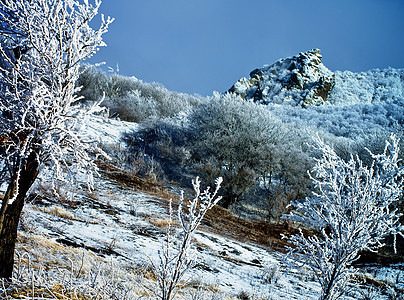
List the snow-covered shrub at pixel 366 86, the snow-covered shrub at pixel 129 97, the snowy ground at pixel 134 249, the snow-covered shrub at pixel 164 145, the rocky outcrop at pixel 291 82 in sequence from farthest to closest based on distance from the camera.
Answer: the rocky outcrop at pixel 291 82, the snow-covered shrub at pixel 366 86, the snow-covered shrub at pixel 129 97, the snow-covered shrub at pixel 164 145, the snowy ground at pixel 134 249

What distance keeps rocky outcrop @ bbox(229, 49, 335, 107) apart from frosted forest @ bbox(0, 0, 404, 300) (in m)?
45.8

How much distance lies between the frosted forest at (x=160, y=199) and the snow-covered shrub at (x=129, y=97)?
7064mm

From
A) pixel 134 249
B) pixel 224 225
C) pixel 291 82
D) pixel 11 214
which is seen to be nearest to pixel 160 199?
pixel 224 225

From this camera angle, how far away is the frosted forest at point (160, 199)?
113 inches

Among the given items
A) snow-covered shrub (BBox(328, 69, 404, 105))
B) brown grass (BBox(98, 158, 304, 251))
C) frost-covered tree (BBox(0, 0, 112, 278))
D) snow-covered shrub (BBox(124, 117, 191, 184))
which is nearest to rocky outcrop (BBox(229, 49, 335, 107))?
snow-covered shrub (BBox(328, 69, 404, 105))

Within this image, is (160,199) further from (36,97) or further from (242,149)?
(36,97)

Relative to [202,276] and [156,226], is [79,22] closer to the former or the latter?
[202,276]

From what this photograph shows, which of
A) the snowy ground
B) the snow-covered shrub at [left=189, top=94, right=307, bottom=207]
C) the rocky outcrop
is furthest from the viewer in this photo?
the rocky outcrop

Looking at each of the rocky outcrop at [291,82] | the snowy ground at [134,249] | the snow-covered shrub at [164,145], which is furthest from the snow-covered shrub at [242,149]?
the rocky outcrop at [291,82]

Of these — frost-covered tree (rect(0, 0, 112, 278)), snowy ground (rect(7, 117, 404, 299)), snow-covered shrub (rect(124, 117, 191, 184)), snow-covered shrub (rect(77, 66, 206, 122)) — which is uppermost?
snow-covered shrub (rect(77, 66, 206, 122))

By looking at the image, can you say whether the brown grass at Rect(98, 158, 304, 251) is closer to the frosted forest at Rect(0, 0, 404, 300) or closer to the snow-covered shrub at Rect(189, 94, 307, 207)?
the frosted forest at Rect(0, 0, 404, 300)

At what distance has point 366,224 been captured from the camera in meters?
4.13

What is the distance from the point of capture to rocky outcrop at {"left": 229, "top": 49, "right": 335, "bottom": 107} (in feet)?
213

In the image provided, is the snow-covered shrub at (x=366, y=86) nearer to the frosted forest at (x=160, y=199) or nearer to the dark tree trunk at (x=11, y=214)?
the frosted forest at (x=160, y=199)
